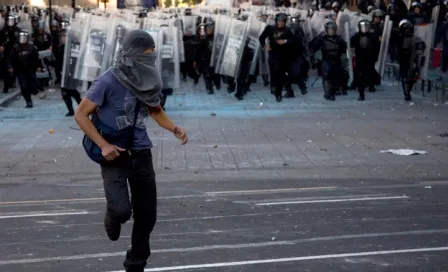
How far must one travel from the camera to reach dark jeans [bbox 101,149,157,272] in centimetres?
653

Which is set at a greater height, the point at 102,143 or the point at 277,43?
the point at 102,143

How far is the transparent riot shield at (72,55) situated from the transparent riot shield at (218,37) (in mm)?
3884

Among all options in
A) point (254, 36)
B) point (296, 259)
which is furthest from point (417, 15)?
point (296, 259)

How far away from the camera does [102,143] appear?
21.1 feet

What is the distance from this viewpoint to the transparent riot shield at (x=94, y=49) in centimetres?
2109

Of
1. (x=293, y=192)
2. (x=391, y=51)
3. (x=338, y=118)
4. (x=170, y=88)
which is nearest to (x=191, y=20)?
(x=391, y=51)

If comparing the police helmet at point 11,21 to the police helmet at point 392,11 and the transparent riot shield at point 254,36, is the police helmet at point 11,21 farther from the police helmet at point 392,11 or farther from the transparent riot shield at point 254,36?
the police helmet at point 392,11

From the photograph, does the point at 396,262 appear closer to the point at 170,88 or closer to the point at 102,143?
the point at 102,143

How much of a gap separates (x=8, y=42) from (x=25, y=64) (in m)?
7.37

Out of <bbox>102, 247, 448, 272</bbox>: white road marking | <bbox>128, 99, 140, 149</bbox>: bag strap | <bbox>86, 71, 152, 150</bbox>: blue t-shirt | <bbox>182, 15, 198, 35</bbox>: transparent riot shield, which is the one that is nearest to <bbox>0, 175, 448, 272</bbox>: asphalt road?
<bbox>102, 247, 448, 272</bbox>: white road marking

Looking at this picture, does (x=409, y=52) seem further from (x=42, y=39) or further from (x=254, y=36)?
(x=42, y=39)

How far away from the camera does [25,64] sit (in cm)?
2264

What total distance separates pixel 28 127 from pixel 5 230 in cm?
983

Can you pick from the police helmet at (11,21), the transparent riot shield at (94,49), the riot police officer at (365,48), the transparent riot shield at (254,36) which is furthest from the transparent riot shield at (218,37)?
the police helmet at (11,21)
